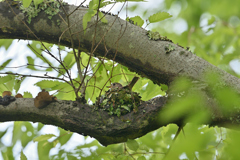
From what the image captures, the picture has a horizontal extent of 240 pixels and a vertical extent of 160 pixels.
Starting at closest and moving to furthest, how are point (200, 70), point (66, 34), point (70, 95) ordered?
1. point (200, 70)
2. point (66, 34)
3. point (70, 95)

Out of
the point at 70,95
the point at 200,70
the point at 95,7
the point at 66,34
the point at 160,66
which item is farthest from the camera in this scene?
the point at 70,95

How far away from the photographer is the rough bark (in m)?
1.64

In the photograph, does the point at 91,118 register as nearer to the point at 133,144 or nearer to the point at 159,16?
the point at 133,144

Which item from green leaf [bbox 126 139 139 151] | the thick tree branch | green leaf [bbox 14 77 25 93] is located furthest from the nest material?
green leaf [bbox 14 77 25 93]

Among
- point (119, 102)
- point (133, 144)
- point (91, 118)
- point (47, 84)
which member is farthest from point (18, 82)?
point (133, 144)

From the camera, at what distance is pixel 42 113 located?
1733mm

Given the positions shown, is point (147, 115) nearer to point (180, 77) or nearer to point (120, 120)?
point (120, 120)

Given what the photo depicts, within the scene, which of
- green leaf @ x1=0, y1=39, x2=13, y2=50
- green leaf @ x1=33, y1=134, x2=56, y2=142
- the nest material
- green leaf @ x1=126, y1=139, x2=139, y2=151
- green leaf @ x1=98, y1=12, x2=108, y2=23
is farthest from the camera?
green leaf @ x1=0, y1=39, x2=13, y2=50

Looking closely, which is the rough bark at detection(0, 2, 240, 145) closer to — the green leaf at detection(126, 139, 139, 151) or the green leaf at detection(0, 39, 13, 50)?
the green leaf at detection(126, 139, 139, 151)

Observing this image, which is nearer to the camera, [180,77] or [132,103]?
[180,77]

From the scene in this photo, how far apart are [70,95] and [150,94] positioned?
76cm

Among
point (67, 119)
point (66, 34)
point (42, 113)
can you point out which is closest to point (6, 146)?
point (42, 113)

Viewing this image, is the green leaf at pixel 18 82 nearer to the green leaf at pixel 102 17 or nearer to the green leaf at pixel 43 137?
the green leaf at pixel 43 137

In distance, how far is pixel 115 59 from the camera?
6.33 feet
